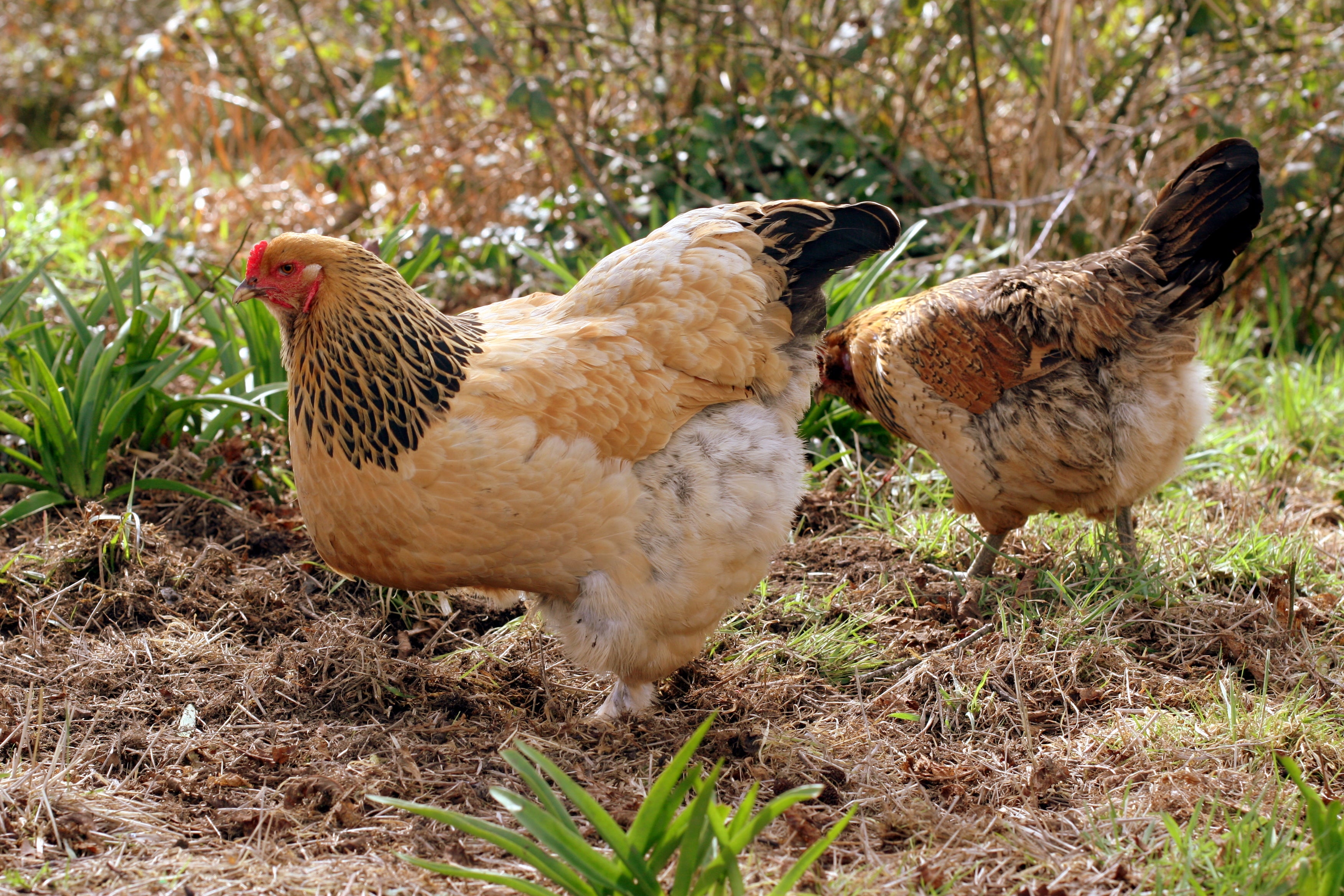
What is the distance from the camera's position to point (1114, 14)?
645 centimetres

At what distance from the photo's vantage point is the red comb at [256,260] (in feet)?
8.46

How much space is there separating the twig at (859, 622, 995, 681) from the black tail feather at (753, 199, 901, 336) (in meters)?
1.10

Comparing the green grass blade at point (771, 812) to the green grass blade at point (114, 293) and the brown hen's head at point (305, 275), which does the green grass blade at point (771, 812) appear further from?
the green grass blade at point (114, 293)

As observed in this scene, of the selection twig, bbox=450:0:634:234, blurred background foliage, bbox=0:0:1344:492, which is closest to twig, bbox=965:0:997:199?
blurred background foliage, bbox=0:0:1344:492

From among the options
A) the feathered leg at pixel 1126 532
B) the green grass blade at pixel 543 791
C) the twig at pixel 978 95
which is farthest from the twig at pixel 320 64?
the green grass blade at pixel 543 791

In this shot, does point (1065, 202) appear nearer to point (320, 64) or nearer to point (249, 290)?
point (249, 290)

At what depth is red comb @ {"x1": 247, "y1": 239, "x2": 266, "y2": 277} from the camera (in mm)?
2578

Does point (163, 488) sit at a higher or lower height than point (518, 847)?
lower

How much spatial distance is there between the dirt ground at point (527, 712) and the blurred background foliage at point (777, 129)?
7.33 ft

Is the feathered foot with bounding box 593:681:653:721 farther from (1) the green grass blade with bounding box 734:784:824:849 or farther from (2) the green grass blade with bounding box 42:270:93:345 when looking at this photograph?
(2) the green grass blade with bounding box 42:270:93:345

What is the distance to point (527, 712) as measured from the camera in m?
3.04

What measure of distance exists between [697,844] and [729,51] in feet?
17.2

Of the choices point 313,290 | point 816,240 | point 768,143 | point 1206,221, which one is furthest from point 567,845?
point 768,143

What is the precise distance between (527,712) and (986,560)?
→ 176 cm
